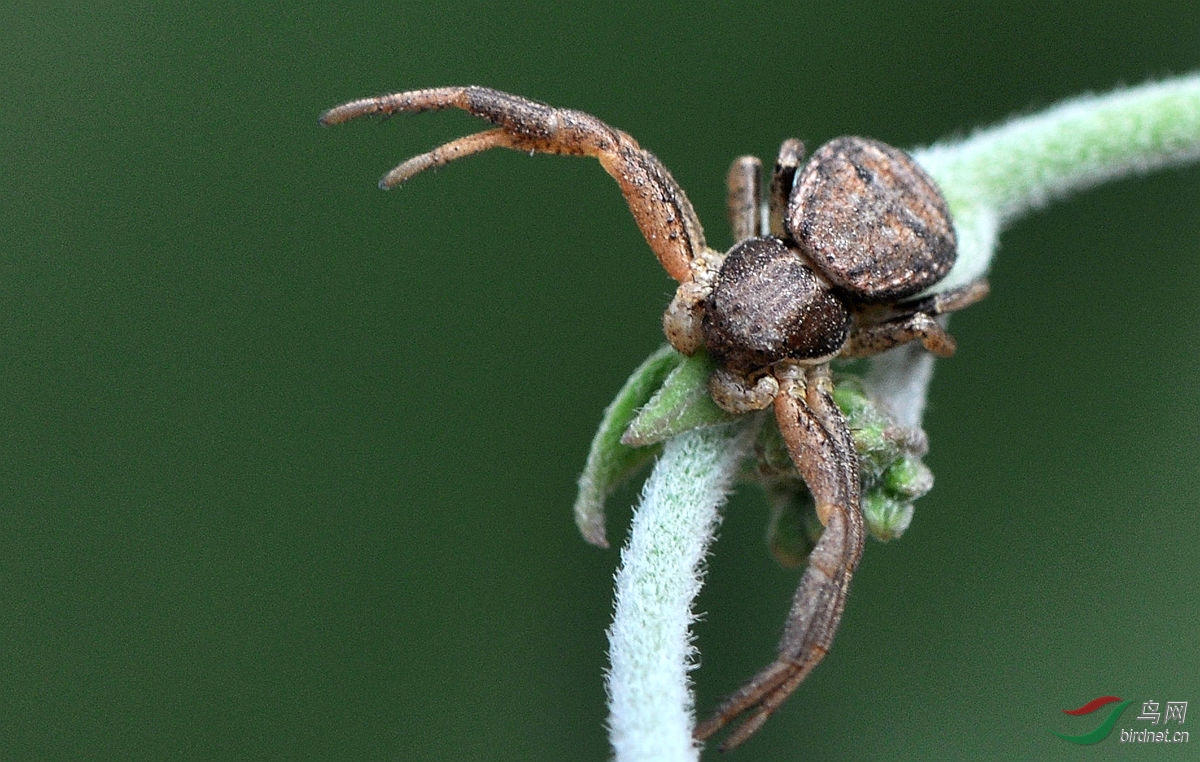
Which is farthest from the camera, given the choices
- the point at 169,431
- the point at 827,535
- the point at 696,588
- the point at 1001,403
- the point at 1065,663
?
the point at 1001,403

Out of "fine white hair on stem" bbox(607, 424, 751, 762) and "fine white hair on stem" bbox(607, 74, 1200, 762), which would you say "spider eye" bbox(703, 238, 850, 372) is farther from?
"fine white hair on stem" bbox(607, 424, 751, 762)

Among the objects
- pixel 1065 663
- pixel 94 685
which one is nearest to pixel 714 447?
pixel 1065 663

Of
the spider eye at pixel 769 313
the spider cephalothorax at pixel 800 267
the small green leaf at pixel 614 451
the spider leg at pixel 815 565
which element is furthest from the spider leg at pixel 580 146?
the spider leg at pixel 815 565

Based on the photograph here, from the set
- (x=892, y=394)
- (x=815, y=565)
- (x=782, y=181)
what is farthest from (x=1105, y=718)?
(x=782, y=181)

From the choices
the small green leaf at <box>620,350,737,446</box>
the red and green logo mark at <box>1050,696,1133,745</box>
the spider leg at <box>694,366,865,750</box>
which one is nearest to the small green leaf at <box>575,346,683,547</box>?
the small green leaf at <box>620,350,737,446</box>

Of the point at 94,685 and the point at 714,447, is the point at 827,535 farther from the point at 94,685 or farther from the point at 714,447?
the point at 94,685

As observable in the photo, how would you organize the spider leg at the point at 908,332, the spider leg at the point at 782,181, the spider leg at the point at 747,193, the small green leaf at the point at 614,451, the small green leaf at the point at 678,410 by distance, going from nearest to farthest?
1. the small green leaf at the point at 678,410
2. the small green leaf at the point at 614,451
3. the spider leg at the point at 908,332
4. the spider leg at the point at 782,181
5. the spider leg at the point at 747,193

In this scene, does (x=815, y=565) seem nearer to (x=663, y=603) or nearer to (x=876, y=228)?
(x=663, y=603)

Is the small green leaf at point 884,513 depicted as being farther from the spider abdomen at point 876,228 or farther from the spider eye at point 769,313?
the spider abdomen at point 876,228
